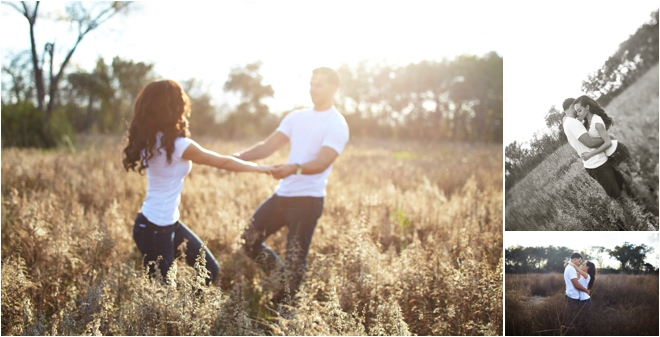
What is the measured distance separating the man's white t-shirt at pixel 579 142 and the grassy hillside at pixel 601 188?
1.5 inches

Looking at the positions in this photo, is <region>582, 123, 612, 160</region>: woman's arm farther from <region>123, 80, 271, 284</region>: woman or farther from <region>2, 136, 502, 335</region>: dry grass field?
<region>123, 80, 271, 284</region>: woman

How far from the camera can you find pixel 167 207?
3.07 m

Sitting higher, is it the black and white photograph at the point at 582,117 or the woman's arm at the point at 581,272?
the black and white photograph at the point at 582,117

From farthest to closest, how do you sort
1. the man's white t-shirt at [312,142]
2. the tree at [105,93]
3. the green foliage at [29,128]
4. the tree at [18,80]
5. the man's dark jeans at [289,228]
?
the green foliage at [29,128], the tree at [105,93], the tree at [18,80], the man's white t-shirt at [312,142], the man's dark jeans at [289,228]

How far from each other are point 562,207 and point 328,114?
1928 mm

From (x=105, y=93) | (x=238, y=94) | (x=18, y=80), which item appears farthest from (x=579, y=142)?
(x=105, y=93)

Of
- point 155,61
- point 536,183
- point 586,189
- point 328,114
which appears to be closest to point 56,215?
point 155,61

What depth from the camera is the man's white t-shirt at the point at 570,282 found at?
9.86 feet

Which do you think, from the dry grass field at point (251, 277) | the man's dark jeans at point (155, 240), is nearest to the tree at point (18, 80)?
the dry grass field at point (251, 277)

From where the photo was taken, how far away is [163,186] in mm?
3070

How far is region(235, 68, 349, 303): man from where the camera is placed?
11.7 feet

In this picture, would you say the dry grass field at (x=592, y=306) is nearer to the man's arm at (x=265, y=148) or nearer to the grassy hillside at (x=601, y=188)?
the grassy hillside at (x=601, y=188)

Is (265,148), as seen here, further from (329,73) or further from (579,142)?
(579,142)

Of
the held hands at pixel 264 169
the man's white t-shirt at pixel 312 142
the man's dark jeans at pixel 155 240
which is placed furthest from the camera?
the man's white t-shirt at pixel 312 142
